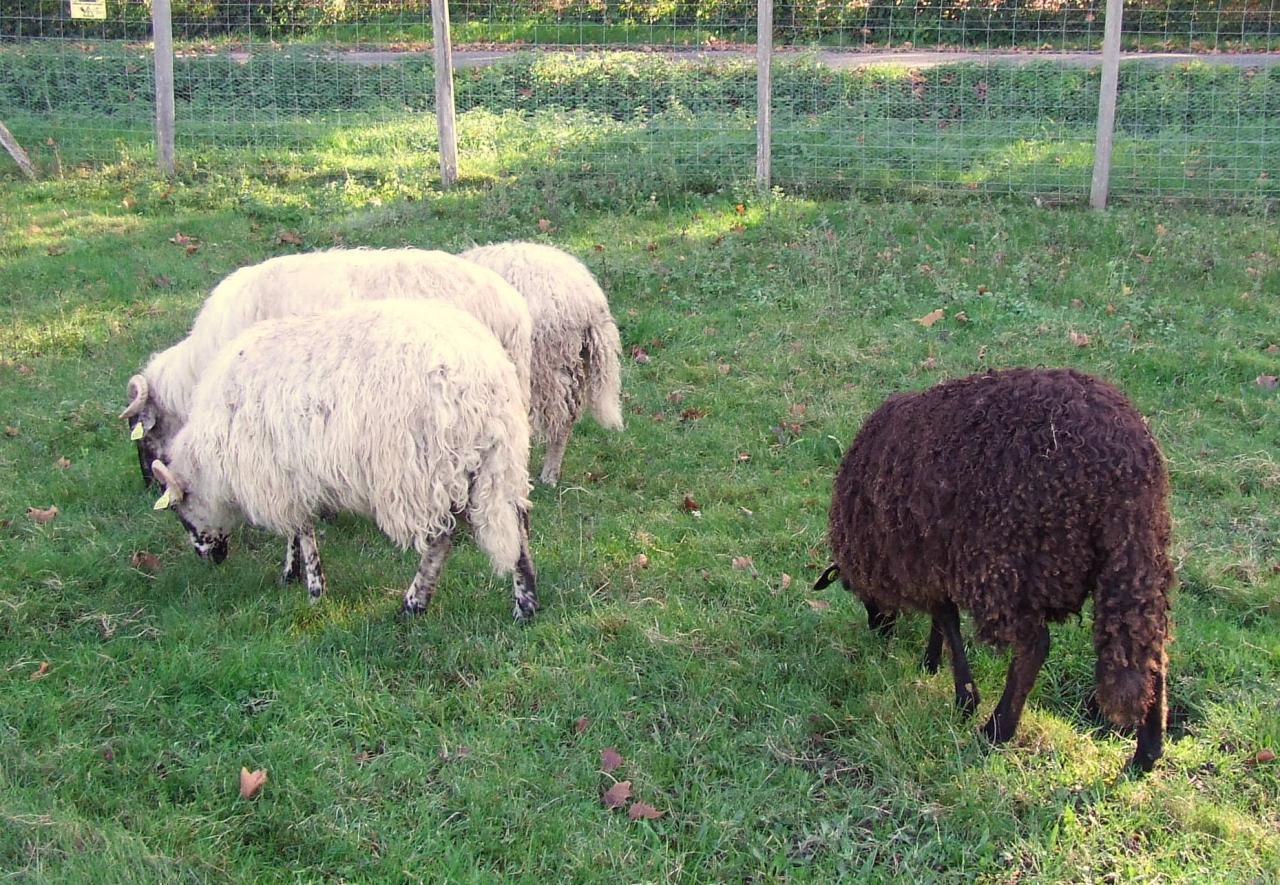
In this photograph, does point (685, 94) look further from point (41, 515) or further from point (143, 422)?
point (41, 515)

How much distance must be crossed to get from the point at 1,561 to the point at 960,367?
18.2ft

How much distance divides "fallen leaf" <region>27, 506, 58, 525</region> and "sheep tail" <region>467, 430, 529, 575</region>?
2.47m

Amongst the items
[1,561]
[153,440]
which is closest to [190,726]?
[1,561]

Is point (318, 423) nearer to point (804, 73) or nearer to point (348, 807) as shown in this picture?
point (348, 807)

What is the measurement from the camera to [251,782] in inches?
135

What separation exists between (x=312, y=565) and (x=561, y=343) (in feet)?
6.38

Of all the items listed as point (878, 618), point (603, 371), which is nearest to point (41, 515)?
point (603, 371)

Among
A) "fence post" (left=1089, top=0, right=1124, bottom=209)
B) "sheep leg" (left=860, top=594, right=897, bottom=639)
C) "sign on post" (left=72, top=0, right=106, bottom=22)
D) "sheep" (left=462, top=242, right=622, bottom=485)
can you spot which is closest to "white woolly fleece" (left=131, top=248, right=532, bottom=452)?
"sheep" (left=462, top=242, right=622, bottom=485)

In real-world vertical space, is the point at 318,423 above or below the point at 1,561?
above

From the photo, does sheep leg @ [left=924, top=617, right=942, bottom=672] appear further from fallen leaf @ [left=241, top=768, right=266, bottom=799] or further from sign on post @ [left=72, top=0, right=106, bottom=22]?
sign on post @ [left=72, top=0, right=106, bottom=22]

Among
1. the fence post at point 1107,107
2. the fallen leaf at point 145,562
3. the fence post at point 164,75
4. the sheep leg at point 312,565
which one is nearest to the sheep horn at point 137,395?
the fallen leaf at point 145,562

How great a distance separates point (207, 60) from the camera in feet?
43.6

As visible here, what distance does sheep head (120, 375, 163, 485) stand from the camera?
544 centimetres

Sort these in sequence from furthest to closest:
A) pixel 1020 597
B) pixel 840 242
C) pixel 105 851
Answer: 1. pixel 840 242
2. pixel 1020 597
3. pixel 105 851
